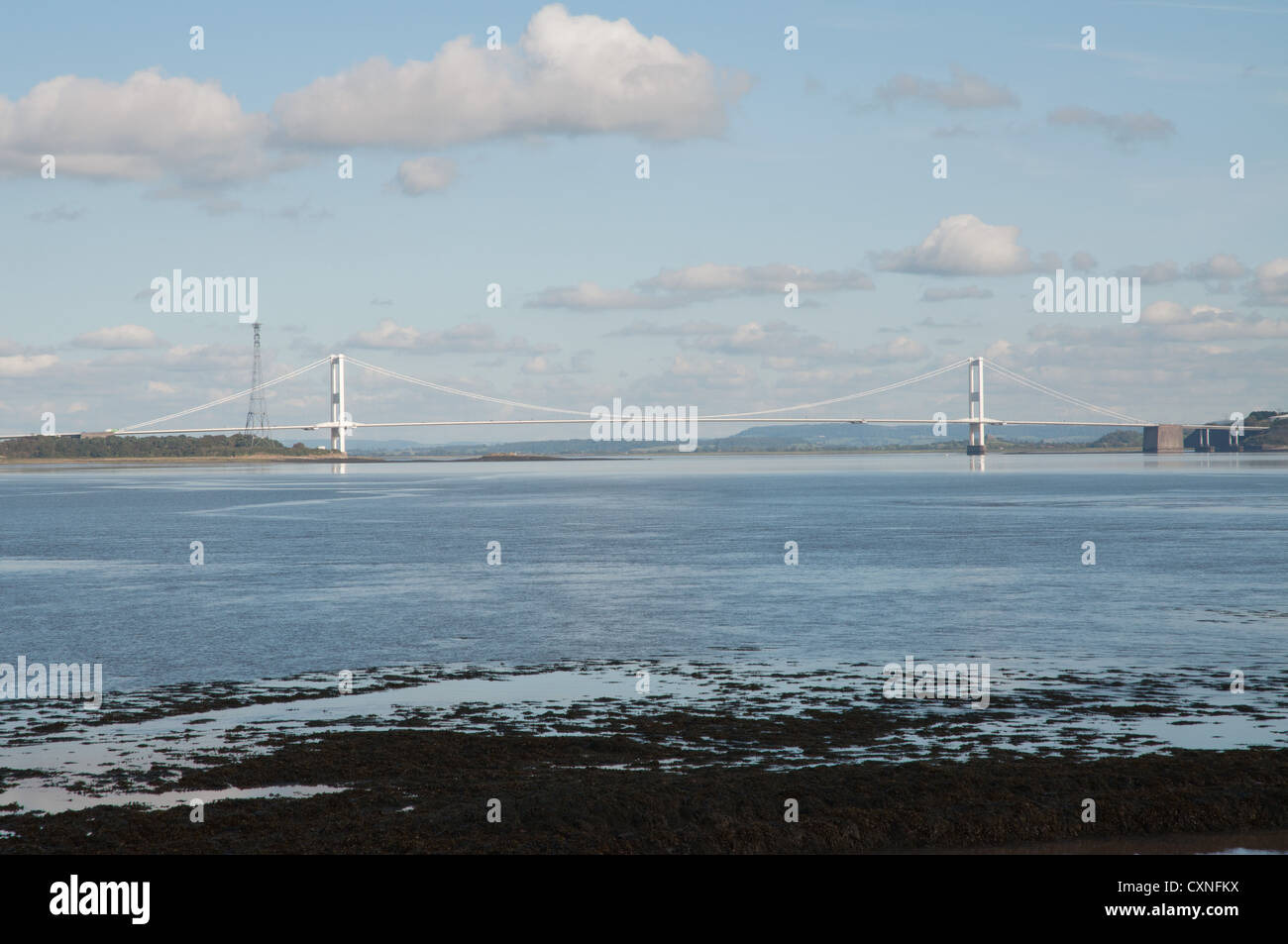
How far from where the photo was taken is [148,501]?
257 ft

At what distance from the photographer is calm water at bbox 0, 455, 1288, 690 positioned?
67.8 ft

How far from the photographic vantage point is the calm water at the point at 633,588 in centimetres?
2067

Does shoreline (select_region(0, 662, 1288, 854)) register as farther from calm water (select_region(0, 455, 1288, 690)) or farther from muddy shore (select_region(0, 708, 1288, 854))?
calm water (select_region(0, 455, 1288, 690))

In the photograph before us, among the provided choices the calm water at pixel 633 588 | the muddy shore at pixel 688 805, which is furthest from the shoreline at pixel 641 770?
the calm water at pixel 633 588

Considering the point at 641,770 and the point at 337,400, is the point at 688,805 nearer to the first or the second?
the point at 641,770

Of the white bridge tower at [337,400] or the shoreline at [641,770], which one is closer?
the shoreline at [641,770]

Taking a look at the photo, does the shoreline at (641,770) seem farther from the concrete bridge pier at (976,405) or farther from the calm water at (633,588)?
the concrete bridge pier at (976,405)
